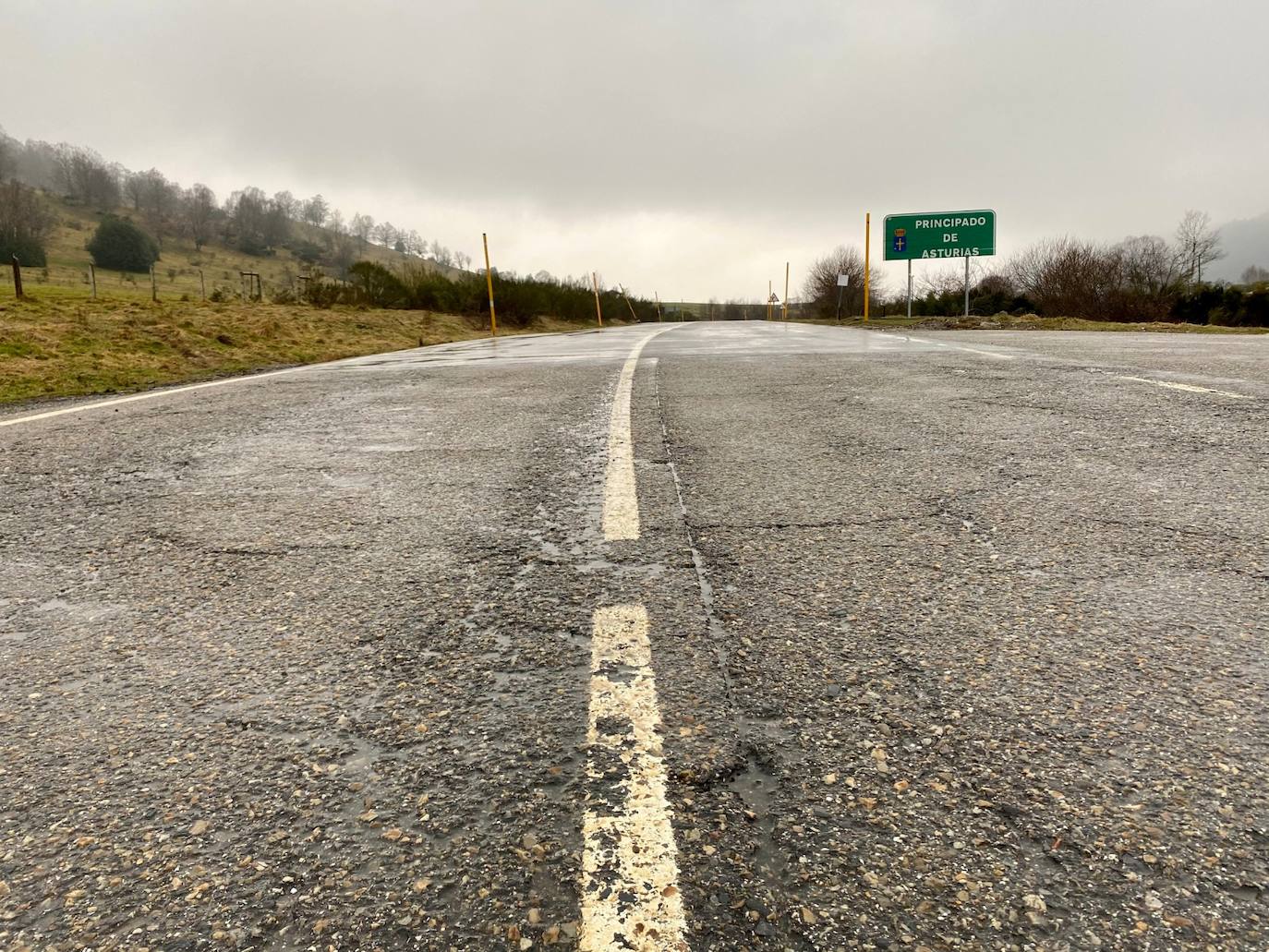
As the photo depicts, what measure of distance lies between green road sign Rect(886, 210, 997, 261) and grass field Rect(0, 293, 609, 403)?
1888 cm

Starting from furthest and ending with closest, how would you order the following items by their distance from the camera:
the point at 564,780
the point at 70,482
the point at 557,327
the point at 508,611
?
1. the point at 557,327
2. the point at 70,482
3. the point at 508,611
4. the point at 564,780

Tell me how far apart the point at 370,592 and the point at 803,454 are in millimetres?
2195

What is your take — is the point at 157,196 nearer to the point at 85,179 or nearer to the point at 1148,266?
the point at 85,179

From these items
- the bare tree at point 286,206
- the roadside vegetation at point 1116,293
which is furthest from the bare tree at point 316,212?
the roadside vegetation at point 1116,293

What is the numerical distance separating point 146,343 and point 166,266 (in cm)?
8012

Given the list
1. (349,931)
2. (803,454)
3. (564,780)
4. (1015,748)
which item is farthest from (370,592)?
(803,454)

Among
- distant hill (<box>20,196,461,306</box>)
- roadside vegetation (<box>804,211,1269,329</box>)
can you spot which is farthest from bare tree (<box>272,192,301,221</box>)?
roadside vegetation (<box>804,211,1269,329</box>)

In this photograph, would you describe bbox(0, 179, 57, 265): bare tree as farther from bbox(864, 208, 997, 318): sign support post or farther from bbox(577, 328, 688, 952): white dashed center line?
bbox(577, 328, 688, 952): white dashed center line

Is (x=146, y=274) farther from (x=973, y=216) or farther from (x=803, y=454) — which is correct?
(x=803, y=454)

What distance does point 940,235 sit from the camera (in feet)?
93.7

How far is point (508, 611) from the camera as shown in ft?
6.09

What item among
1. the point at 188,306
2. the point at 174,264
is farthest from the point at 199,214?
the point at 188,306

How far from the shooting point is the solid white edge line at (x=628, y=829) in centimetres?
92

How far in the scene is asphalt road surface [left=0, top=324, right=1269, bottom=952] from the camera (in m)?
0.97
